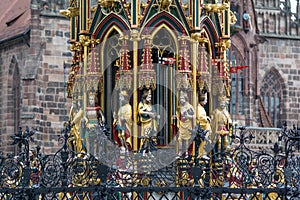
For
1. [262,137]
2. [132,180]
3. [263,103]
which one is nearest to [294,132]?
[132,180]

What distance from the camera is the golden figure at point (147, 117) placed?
17.3 meters

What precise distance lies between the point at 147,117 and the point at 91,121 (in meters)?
0.92

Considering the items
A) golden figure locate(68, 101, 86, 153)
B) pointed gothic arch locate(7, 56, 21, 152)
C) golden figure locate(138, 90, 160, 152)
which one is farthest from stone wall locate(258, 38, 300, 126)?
golden figure locate(138, 90, 160, 152)

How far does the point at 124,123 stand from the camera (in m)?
17.3

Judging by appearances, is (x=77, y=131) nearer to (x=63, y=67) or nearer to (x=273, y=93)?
(x=63, y=67)

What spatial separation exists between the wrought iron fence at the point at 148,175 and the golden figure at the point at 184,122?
2.44ft

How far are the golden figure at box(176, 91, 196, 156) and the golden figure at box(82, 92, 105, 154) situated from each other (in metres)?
1.13

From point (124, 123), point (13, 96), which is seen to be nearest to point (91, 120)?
point (124, 123)

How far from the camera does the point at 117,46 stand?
58.7 feet

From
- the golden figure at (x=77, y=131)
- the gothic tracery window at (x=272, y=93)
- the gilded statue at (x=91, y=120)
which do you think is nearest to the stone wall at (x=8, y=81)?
the gothic tracery window at (x=272, y=93)

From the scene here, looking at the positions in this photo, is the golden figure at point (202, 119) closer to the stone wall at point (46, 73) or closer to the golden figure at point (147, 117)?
the golden figure at point (147, 117)

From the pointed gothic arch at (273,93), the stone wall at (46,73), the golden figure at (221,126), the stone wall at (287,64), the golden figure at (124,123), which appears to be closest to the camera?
the golden figure at (124,123)

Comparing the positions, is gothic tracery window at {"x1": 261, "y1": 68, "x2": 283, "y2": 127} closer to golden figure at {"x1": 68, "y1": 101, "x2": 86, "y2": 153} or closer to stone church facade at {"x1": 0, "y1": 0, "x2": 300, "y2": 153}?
stone church facade at {"x1": 0, "y1": 0, "x2": 300, "y2": 153}

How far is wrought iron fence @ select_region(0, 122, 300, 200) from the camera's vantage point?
51.0 ft
